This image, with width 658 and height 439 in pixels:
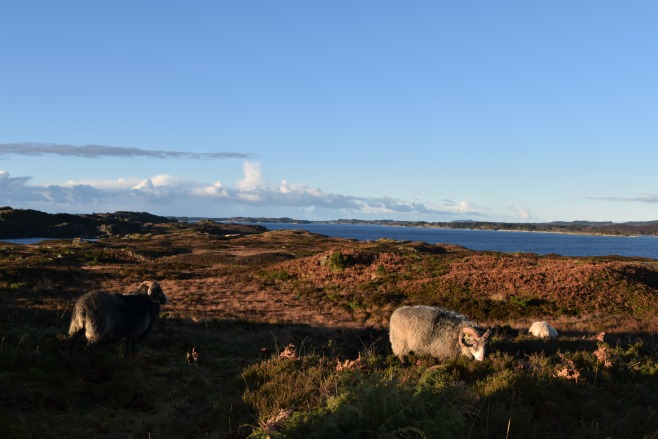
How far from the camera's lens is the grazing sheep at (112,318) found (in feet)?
36.8

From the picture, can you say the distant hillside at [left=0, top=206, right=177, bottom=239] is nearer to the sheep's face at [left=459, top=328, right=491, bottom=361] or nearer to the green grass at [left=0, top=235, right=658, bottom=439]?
the green grass at [left=0, top=235, right=658, bottom=439]

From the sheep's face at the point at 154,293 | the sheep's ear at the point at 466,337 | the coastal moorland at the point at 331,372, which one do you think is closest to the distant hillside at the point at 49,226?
the coastal moorland at the point at 331,372

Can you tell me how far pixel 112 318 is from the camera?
11.6 metres

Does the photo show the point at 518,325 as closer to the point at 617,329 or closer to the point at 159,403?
the point at 617,329

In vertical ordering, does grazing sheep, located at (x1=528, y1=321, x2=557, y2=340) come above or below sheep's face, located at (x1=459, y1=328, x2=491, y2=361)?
below

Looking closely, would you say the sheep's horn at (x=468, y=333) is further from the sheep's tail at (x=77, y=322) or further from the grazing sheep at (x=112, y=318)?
the sheep's tail at (x=77, y=322)

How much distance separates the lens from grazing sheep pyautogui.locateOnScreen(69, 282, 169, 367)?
11.2 metres

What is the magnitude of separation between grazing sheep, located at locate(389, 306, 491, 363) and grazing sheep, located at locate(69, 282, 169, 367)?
7399mm

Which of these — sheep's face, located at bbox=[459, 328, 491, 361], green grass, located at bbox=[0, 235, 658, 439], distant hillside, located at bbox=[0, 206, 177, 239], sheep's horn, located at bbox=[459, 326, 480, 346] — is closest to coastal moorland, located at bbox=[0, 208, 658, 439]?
green grass, located at bbox=[0, 235, 658, 439]

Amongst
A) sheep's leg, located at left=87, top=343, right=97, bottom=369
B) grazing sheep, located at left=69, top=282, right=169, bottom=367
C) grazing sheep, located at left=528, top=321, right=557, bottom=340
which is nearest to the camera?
sheep's leg, located at left=87, top=343, right=97, bottom=369

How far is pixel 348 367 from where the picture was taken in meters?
9.75

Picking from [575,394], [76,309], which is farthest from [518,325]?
[76,309]

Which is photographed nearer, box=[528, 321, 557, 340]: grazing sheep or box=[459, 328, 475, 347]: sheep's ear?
box=[459, 328, 475, 347]: sheep's ear

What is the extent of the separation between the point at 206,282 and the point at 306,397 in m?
29.9
